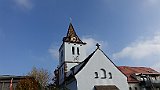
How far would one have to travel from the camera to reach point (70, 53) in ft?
136

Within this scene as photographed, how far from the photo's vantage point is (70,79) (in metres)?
34.2

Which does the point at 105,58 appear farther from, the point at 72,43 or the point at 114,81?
the point at 72,43

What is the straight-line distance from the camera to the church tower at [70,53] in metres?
40.7

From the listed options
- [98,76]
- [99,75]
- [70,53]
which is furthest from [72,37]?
[98,76]

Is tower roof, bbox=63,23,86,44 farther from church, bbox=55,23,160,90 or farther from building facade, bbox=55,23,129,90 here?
building facade, bbox=55,23,129,90

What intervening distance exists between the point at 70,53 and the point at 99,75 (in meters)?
10.4

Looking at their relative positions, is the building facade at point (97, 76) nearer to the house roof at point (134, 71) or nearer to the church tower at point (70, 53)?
the church tower at point (70, 53)

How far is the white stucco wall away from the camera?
3161 centimetres

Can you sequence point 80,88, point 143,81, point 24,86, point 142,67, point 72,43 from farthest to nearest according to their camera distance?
point 142,67 → point 72,43 → point 143,81 → point 80,88 → point 24,86

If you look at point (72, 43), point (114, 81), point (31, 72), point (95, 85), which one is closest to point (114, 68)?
point (114, 81)

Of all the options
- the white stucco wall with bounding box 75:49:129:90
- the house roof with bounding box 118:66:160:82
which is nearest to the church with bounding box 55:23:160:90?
the white stucco wall with bounding box 75:49:129:90

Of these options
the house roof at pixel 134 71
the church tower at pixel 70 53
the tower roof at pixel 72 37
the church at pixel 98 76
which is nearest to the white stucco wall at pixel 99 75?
the church at pixel 98 76

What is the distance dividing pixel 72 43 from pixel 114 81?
13.1 metres

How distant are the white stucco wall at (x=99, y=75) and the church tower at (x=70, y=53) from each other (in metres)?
8.09
